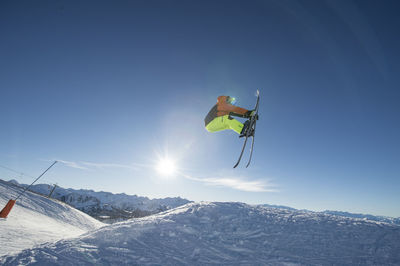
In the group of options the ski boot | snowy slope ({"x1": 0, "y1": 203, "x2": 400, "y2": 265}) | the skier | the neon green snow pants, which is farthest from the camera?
the ski boot

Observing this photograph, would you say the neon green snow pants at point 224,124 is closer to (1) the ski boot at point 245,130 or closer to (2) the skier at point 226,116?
(2) the skier at point 226,116

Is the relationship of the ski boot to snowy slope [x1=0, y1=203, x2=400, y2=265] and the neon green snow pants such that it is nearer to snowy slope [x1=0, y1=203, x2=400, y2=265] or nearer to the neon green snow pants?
the neon green snow pants

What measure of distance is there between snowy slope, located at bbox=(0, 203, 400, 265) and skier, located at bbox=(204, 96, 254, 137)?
3278 millimetres

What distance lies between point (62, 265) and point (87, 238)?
125 centimetres

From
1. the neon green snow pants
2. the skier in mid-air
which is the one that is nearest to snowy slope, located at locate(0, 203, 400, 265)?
the skier in mid-air

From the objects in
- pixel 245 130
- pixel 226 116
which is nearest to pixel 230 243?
pixel 245 130

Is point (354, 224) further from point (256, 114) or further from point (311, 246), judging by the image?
point (256, 114)

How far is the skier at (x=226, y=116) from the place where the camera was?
697 cm

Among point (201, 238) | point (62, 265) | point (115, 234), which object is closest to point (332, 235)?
point (201, 238)

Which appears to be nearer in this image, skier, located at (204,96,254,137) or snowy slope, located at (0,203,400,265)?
snowy slope, located at (0,203,400,265)

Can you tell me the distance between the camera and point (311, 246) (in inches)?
198

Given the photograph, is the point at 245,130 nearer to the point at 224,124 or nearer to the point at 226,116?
the point at 224,124

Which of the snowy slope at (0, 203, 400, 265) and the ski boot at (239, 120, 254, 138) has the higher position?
the ski boot at (239, 120, 254, 138)

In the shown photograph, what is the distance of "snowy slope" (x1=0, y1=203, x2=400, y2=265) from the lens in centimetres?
457
